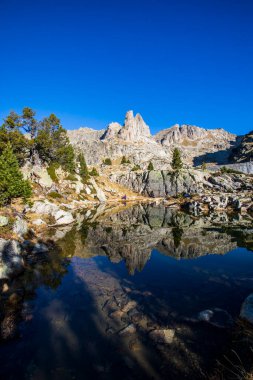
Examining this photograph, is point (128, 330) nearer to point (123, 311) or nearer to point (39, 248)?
point (123, 311)

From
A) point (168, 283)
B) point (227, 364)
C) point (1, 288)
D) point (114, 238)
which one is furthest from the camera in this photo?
point (114, 238)

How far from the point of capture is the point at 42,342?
11.3m

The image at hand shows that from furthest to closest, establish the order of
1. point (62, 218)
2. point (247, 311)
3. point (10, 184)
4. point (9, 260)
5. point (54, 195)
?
1. point (54, 195)
2. point (62, 218)
3. point (10, 184)
4. point (9, 260)
5. point (247, 311)

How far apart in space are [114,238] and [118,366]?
78.1ft

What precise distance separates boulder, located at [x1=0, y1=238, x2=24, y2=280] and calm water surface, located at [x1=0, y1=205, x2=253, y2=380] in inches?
36.7

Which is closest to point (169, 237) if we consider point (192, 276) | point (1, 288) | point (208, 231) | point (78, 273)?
point (208, 231)

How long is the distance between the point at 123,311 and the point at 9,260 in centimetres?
1193

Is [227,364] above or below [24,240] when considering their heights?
below

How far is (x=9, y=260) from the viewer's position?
19719 millimetres

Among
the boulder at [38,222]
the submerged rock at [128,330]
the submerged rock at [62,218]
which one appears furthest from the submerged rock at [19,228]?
the submerged rock at [128,330]

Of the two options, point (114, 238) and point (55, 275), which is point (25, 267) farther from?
point (114, 238)

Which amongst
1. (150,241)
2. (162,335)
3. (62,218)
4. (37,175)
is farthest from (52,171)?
(162,335)

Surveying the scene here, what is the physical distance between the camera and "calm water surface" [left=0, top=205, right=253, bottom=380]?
32.1ft

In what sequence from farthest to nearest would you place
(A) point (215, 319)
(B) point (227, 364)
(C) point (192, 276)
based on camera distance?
1. (C) point (192, 276)
2. (A) point (215, 319)
3. (B) point (227, 364)
